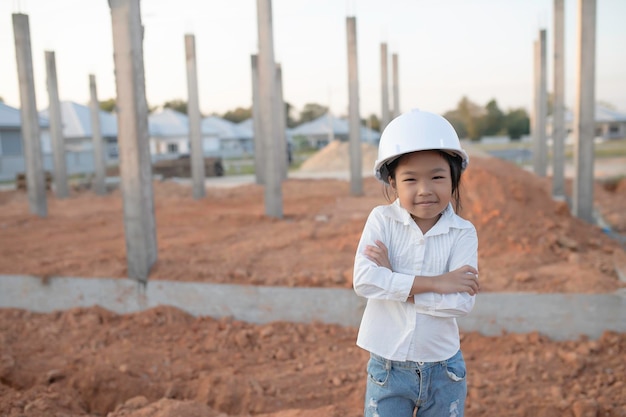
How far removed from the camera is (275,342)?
191 inches

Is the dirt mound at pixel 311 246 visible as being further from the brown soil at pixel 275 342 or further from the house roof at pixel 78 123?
the house roof at pixel 78 123

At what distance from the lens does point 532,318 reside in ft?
15.5

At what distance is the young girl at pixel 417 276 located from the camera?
6.43 feet

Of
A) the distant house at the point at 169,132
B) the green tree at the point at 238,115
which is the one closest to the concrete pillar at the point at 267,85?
the distant house at the point at 169,132

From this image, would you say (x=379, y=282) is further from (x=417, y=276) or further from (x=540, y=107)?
(x=540, y=107)

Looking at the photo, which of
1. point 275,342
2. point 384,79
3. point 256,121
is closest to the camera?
point 275,342

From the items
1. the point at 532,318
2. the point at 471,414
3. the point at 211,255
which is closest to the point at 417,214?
the point at 471,414

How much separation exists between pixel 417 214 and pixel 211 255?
4880 millimetres

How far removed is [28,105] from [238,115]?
6938 centimetres

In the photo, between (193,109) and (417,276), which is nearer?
(417,276)

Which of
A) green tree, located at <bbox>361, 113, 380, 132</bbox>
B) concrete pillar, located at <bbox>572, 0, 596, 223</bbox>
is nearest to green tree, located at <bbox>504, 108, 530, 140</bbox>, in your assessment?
green tree, located at <bbox>361, 113, 380, 132</bbox>

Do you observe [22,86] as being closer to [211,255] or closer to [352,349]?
[211,255]

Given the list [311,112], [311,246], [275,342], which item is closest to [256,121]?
[311,246]

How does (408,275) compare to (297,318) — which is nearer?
(408,275)
